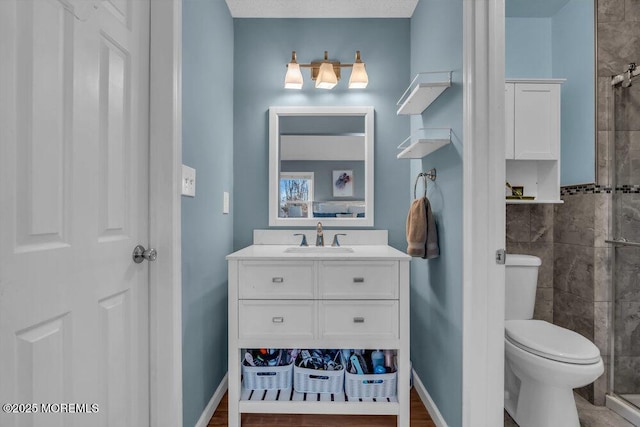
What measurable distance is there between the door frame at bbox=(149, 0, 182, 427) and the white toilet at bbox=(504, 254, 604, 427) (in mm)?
1564

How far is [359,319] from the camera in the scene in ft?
5.37

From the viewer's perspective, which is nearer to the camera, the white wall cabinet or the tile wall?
the tile wall

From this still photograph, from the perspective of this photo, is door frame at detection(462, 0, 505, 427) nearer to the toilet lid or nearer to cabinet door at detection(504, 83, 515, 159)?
the toilet lid

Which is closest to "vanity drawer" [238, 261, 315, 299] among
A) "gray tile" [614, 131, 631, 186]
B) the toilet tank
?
the toilet tank

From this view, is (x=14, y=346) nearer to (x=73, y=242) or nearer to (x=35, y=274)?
(x=35, y=274)

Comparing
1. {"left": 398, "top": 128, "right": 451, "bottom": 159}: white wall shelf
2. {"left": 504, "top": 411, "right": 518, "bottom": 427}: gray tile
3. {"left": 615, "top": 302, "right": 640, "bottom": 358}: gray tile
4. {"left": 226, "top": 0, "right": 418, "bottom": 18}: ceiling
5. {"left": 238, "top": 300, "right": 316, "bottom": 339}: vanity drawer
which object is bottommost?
{"left": 504, "top": 411, "right": 518, "bottom": 427}: gray tile

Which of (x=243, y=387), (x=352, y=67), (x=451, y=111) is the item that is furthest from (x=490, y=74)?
(x=243, y=387)

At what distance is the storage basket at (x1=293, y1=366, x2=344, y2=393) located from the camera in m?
1.76

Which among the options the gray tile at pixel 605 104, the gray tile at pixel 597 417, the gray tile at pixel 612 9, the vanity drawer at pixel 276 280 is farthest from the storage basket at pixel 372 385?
the gray tile at pixel 612 9

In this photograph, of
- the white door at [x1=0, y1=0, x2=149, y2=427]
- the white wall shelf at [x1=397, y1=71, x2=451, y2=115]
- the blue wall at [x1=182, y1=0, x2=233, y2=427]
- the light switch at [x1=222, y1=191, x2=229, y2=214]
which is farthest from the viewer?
the light switch at [x1=222, y1=191, x2=229, y2=214]

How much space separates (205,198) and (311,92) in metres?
1.10

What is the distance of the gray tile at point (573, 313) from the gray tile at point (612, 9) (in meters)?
1.63

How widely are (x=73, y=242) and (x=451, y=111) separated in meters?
1.55

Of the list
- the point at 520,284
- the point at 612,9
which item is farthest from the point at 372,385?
the point at 612,9
